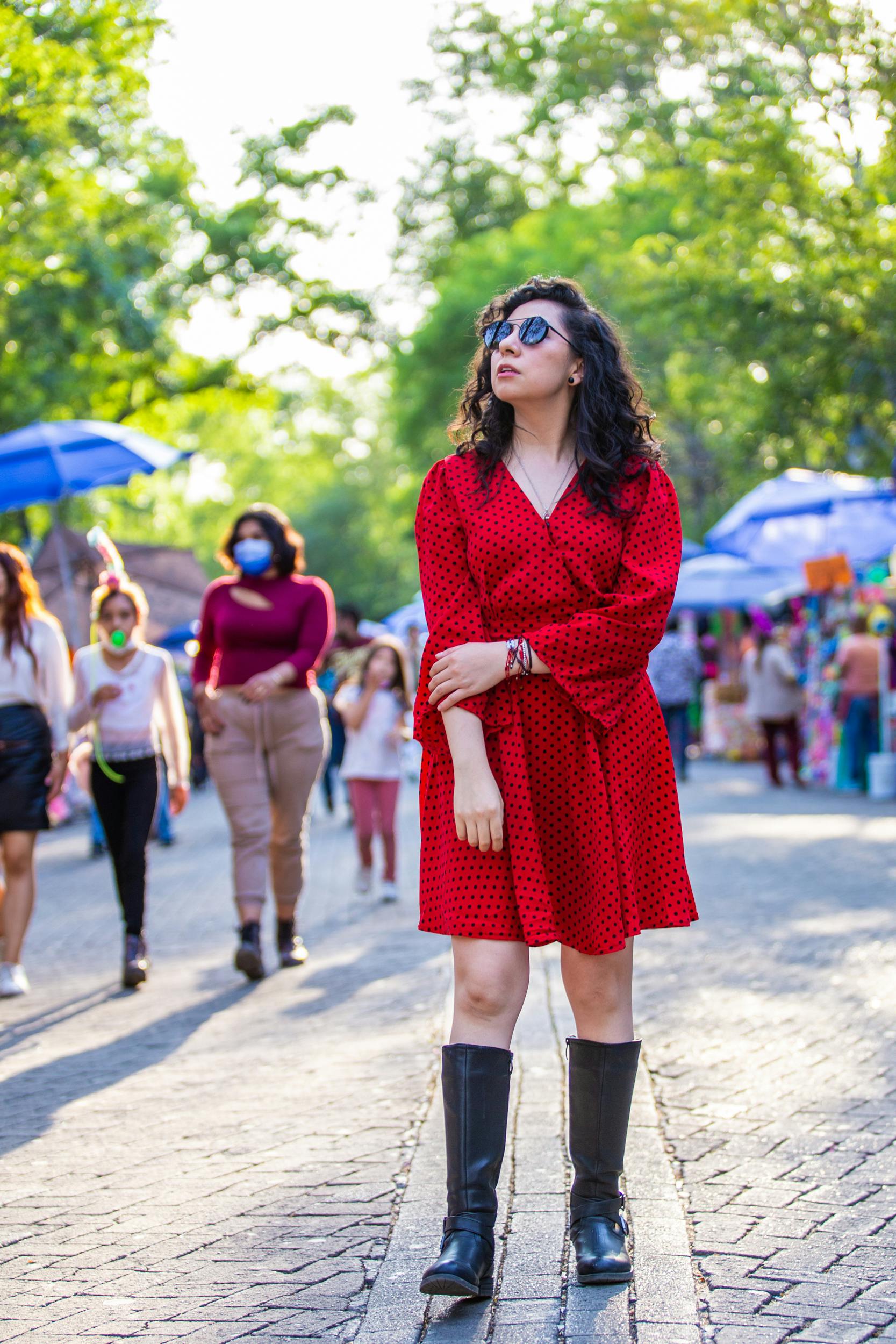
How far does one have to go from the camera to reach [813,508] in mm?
16000

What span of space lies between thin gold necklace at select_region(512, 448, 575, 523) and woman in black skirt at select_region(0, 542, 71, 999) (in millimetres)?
4000

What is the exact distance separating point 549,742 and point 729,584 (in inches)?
783

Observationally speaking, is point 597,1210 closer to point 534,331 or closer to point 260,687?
point 534,331

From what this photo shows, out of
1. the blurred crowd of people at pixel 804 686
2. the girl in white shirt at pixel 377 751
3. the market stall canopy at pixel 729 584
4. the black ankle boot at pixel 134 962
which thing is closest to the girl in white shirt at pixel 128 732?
the black ankle boot at pixel 134 962

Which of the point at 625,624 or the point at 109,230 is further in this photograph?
the point at 109,230

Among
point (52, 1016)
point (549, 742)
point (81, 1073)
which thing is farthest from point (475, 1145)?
point (52, 1016)

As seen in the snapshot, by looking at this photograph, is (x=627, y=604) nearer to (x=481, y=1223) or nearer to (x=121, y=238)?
(x=481, y=1223)

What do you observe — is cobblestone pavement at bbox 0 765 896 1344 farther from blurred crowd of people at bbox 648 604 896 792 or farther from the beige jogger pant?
blurred crowd of people at bbox 648 604 896 792

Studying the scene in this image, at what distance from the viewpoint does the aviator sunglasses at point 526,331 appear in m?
3.36

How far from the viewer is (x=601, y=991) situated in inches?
128

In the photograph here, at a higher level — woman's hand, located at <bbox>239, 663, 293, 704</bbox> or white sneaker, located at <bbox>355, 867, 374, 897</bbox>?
woman's hand, located at <bbox>239, 663, 293, 704</bbox>

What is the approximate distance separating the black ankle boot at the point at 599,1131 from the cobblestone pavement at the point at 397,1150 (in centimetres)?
11

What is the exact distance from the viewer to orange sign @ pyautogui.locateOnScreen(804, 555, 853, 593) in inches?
618

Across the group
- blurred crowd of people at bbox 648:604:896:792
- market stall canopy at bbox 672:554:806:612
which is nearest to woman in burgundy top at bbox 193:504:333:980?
blurred crowd of people at bbox 648:604:896:792
